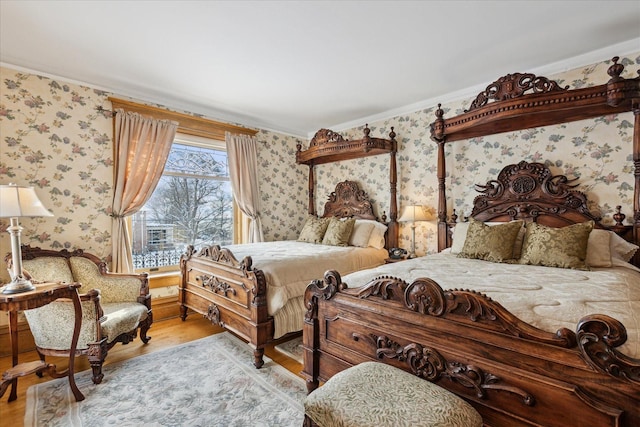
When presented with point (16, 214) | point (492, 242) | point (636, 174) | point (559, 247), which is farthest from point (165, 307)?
point (636, 174)

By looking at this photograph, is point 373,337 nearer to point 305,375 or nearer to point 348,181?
point 305,375

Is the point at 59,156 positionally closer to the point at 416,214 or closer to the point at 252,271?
the point at 252,271

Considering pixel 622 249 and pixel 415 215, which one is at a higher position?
pixel 415 215

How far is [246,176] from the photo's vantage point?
14.2ft

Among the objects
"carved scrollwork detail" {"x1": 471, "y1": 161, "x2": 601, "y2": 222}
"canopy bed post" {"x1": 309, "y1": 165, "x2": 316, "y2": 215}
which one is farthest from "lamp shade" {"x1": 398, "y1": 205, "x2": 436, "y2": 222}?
"canopy bed post" {"x1": 309, "y1": 165, "x2": 316, "y2": 215}

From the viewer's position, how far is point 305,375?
204 cm

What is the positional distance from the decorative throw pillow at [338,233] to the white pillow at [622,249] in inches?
95.8

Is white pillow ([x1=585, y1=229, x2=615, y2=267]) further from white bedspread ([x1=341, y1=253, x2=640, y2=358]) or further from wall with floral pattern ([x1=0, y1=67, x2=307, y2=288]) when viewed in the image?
wall with floral pattern ([x1=0, y1=67, x2=307, y2=288])

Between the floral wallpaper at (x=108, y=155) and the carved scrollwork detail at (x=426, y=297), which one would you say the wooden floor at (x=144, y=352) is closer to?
the floral wallpaper at (x=108, y=155)

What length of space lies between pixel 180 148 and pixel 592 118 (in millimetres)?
4452

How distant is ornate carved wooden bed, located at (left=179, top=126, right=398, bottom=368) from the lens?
99.0 inches

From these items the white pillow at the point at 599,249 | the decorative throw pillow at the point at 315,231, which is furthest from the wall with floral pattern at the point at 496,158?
the decorative throw pillow at the point at 315,231

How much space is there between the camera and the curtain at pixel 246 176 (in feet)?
13.9

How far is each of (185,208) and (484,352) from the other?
12.2ft
